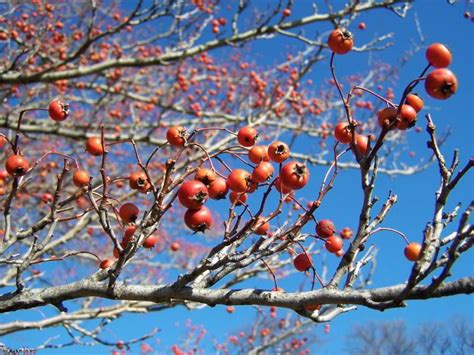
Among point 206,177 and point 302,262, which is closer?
point 206,177

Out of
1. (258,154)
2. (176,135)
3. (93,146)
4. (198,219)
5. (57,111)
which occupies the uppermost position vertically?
(57,111)

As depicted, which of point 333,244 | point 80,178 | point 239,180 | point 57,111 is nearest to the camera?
point 239,180

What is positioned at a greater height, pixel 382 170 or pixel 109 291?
pixel 382 170

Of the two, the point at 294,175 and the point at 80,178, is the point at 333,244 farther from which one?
the point at 80,178

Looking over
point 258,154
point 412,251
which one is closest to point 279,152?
point 258,154

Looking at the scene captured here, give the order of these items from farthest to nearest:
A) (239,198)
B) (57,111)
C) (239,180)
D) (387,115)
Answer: (57,111), (239,198), (239,180), (387,115)

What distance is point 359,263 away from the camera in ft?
7.39

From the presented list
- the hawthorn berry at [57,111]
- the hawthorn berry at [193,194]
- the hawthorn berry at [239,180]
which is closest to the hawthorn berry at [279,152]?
the hawthorn berry at [239,180]

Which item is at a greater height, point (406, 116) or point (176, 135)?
point (176, 135)

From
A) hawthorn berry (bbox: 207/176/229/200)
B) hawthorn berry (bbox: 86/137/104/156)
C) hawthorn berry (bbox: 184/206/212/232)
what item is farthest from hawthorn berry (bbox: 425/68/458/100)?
hawthorn berry (bbox: 86/137/104/156)

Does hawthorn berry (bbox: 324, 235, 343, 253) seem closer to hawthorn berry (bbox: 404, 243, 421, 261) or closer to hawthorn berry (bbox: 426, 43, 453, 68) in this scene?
hawthorn berry (bbox: 404, 243, 421, 261)

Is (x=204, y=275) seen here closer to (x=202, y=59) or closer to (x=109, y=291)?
(x=109, y=291)

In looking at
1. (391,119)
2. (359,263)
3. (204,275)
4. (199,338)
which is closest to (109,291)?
(204,275)

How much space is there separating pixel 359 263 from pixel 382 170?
7.33 metres
